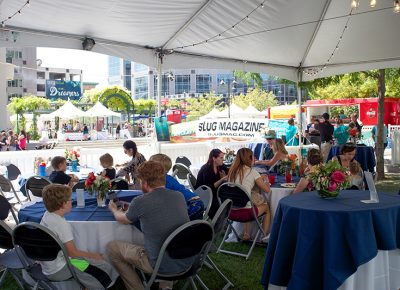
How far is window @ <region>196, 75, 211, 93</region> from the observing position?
122 m

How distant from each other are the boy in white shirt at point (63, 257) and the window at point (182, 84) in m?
120

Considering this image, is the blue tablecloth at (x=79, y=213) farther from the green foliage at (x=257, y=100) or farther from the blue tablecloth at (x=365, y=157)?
the green foliage at (x=257, y=100)

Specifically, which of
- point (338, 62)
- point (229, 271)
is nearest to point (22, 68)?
point (338, 62)

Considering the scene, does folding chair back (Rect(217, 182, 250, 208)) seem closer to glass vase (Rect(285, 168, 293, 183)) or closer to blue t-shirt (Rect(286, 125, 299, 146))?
glass vase (Rect(285, 168, 293, 183))

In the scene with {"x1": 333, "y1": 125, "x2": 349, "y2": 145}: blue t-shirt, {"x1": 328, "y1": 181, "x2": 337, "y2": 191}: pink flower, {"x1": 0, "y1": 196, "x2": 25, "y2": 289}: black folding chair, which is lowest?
{"x1": 0, "y1": 196, "x2": 25, "y2": 289}: black folding chair

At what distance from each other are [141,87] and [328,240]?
128 meters

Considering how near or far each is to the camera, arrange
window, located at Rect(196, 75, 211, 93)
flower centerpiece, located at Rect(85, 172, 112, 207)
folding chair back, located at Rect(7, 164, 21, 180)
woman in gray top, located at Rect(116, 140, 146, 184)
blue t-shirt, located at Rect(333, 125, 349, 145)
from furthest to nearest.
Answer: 1. window, located at Rect(196, 75, 211, 93)
2. blue t-shirt, located at Rect(333, 125, 349, 145)
3. folding chair back, located at Rect(7, 164, 21, 180)
4. woman in gray top, located at Rect(116, 140, 146, 184)
5. flower centerpiece, located at Rect(85, 172, 112, 207)

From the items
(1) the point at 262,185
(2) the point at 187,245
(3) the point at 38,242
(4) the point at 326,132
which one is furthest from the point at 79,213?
(4) the point at 326,132

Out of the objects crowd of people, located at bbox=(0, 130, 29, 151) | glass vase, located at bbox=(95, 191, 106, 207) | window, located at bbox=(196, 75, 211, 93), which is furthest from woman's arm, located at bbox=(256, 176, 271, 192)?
window, located at bbox=(196, 75, 211, 93)

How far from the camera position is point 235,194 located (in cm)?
512

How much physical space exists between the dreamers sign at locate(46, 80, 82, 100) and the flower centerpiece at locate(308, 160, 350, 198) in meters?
60.8

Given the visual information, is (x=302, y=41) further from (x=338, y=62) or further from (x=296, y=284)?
(x=296, y=284)

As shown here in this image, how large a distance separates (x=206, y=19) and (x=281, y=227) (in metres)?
5.58

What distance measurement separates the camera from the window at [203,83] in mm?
122000
